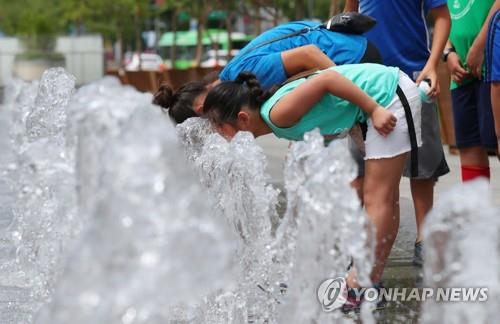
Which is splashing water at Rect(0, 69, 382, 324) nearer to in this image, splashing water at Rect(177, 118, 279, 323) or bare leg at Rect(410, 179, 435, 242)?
splashing water at Rect(177, 118, 279, 323)

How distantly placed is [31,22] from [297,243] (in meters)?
35.8

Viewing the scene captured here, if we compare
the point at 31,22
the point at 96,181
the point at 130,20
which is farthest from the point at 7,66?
the point at 96,181

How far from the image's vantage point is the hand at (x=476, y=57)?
5109 mm

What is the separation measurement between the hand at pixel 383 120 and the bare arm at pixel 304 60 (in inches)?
14.6

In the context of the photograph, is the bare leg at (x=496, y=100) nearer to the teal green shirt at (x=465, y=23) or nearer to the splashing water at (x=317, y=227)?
the teal green shirt at (x=465, y=23)

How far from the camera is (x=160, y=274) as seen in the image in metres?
2.33

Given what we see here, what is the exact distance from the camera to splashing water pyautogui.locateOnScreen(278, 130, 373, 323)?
322cm

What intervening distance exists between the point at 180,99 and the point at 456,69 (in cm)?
129

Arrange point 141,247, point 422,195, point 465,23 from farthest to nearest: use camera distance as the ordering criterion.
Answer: point 465,23
point 422,195
point 141,247

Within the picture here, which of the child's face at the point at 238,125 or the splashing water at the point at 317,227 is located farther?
the child's face at the point at 238,125

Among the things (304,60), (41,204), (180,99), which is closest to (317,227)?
(304,60)

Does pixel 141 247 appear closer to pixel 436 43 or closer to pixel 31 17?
pixel 436 43

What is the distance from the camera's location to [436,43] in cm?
488

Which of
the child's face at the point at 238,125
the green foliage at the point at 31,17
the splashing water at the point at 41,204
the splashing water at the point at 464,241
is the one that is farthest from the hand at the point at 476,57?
the green foliage at the point at 31,17
